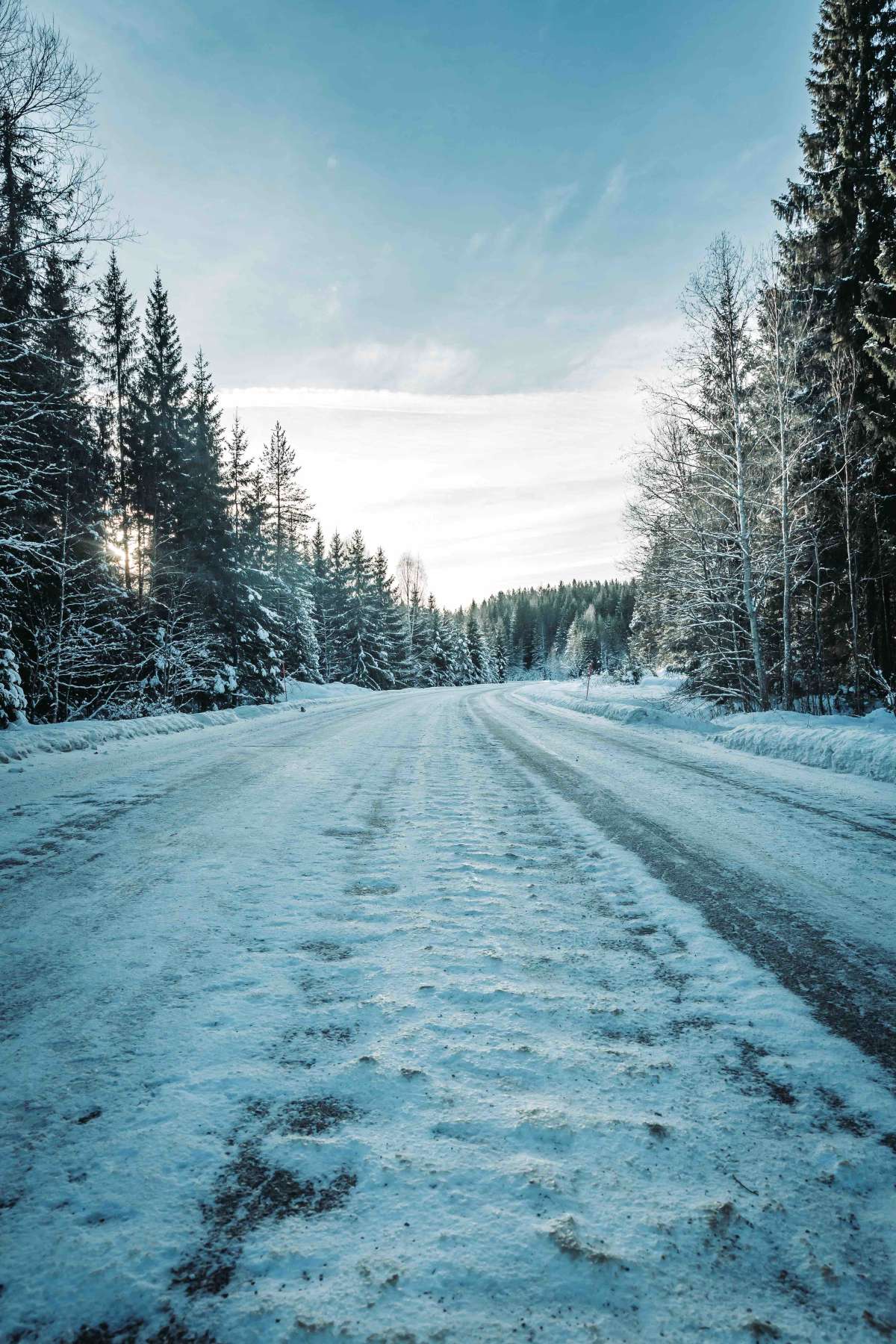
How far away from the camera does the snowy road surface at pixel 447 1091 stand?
3.53ft

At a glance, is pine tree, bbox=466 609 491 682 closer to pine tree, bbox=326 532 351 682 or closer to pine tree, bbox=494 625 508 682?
pine tree, bbox=494 625 508 682

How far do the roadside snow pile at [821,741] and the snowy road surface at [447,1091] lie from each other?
3041 millimetres

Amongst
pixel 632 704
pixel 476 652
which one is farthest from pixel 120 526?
pixel 476 652

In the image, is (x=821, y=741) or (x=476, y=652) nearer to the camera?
(x=821, y=741)

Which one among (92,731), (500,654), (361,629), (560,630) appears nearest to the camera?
(92,731)

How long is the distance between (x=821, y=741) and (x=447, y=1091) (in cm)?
722

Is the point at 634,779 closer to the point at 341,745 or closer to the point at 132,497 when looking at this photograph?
the point at 341,745

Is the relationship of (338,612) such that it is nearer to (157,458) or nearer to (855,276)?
(157,458)

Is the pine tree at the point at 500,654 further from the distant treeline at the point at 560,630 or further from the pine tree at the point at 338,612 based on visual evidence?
the pine tree at the point at 338,612

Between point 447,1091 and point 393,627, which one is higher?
point 393,627

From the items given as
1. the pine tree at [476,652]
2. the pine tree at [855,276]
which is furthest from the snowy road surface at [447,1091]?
the pine tree at [476,652]

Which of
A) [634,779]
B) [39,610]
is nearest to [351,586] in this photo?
[39,610]

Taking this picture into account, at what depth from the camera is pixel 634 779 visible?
589 cm

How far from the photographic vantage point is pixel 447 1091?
63.6 inches
